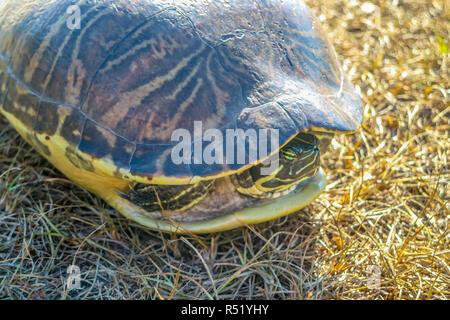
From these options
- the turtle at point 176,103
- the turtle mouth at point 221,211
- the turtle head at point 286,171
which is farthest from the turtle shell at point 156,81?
the turtle mouth at point 221,211

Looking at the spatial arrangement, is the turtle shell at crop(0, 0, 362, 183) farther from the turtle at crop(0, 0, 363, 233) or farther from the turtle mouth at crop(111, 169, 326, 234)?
the turtle mouth at crop(111, 169, 326, 234)

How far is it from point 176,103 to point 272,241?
1009 millimetres

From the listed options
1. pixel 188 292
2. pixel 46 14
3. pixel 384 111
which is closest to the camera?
pixel 188 292

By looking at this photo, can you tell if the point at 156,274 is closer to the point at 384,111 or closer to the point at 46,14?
the point at 46,14

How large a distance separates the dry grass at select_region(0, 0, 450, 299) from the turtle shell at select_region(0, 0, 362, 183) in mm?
446

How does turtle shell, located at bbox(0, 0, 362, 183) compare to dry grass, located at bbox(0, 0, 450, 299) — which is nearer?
turtle shell, located at bbox(0, 0, 362, 183)

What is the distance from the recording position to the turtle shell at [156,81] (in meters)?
2.13

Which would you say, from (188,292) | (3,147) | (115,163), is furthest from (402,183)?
(3,147)

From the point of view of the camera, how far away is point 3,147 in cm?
280

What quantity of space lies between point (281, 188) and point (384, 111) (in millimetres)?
1497

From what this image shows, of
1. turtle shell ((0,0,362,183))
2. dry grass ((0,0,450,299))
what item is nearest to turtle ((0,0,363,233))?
turtle shell ((0,0,362,183))

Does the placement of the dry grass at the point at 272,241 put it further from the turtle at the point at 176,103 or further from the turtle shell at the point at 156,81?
the turtle shell at the point at 156,81

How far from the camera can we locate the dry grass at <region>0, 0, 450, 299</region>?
2236mm

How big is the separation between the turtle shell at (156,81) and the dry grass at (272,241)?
0.45 meters
